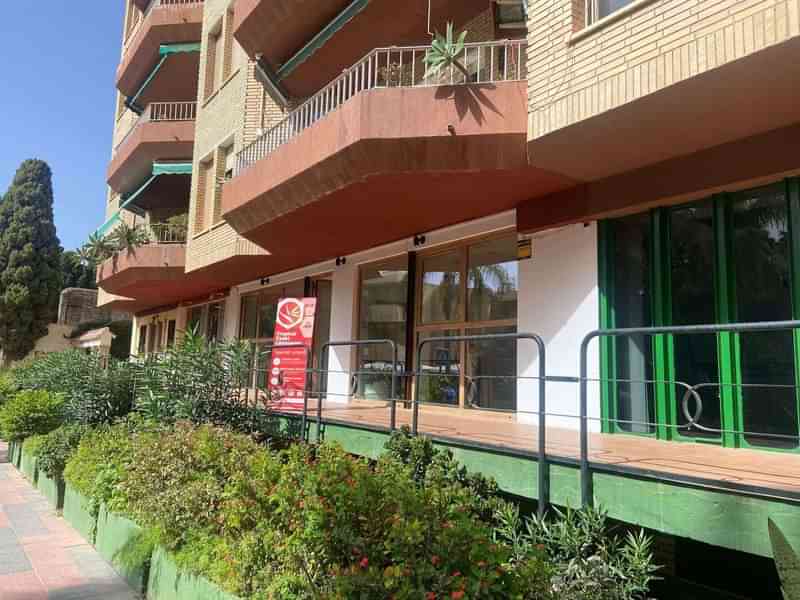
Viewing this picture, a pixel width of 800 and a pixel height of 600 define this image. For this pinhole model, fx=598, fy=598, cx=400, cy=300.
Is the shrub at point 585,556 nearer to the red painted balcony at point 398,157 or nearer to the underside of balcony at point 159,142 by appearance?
the red painted balcony at point 398,157

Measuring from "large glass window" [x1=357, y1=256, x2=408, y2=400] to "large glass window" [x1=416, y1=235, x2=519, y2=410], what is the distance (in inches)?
20.2

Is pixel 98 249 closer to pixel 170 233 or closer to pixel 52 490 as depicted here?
pixel 170 233

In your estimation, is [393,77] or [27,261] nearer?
[393,77]

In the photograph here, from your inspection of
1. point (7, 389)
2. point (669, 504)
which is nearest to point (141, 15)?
point (7, 389)

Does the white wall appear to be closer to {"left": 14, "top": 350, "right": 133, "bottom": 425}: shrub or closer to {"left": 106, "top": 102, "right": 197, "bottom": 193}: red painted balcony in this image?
{"left": 14, "top": 350, "right": 133, "bottom": 425}: shrub

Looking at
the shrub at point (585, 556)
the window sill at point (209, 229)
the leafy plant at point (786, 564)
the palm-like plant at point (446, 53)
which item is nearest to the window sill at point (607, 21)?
the palm-like plant at point (446, 53)

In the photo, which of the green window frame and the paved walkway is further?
the green window frame

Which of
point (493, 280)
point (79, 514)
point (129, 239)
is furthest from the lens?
point (129, 239)

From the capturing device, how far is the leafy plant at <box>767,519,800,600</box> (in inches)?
115

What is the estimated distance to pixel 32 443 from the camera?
35.2 ft

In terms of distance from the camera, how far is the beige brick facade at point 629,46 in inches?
180

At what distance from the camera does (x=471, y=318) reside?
9086 mm

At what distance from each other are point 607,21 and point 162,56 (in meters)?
17.4

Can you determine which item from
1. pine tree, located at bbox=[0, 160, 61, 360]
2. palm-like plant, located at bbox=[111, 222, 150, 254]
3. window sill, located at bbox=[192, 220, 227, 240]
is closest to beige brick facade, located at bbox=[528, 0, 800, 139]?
window sill, located at bbox=[192, 220, 227, 240]
